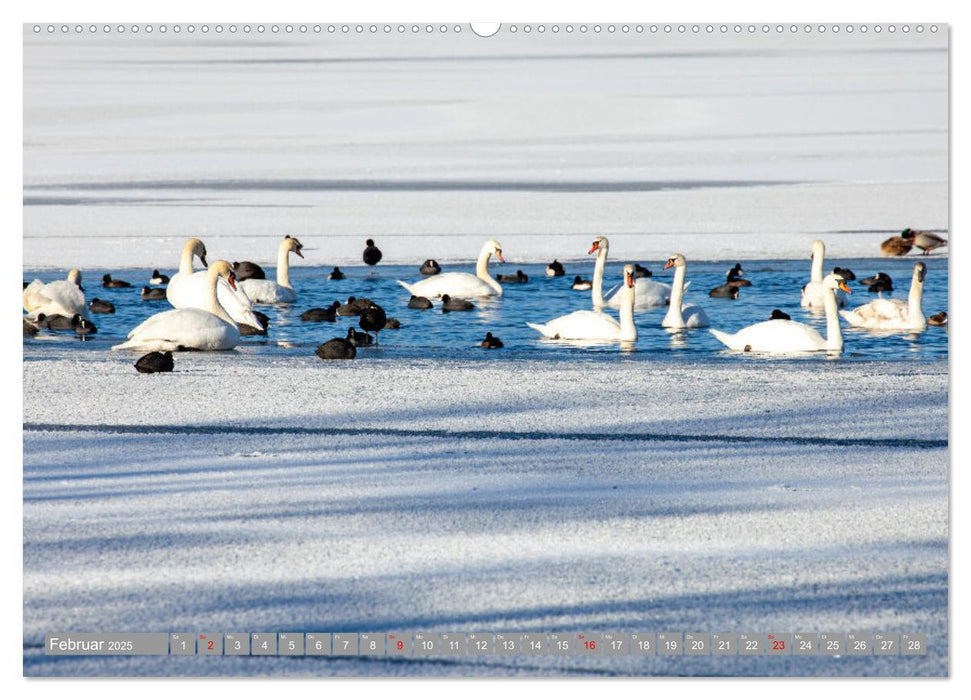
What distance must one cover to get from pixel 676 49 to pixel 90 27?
3.15 meters

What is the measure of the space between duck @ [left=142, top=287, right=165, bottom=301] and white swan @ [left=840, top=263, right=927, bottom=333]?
6.13 meters

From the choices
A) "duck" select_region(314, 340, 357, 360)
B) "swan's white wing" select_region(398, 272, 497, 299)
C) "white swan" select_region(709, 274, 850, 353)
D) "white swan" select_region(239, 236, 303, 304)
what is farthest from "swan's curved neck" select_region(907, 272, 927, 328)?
"white swan" select_region(239, 236, 303, 304)

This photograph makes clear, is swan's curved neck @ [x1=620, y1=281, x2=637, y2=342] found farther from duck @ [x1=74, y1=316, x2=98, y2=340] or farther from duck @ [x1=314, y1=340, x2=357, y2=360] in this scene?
duck @ [x1=74, y1=316, x2=98, y2=340]

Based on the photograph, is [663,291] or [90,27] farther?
[663,291]

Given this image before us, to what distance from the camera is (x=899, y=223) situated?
21016 millimetres

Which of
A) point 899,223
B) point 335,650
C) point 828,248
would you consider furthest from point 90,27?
point 899,223

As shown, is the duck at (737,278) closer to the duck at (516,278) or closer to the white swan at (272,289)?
the duck at (516,278)

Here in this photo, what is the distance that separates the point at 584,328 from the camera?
1313 cm

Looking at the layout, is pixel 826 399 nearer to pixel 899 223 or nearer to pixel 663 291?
pixel 663 291

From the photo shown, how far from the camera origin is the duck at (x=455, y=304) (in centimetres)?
1512

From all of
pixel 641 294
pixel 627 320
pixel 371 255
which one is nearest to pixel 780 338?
pixel 627 320

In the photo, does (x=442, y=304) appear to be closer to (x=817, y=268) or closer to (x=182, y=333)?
(x=817, y=268)

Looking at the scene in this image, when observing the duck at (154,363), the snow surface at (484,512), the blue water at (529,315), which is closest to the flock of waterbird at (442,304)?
the duck at (154,363)

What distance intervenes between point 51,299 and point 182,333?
5.98 ft
